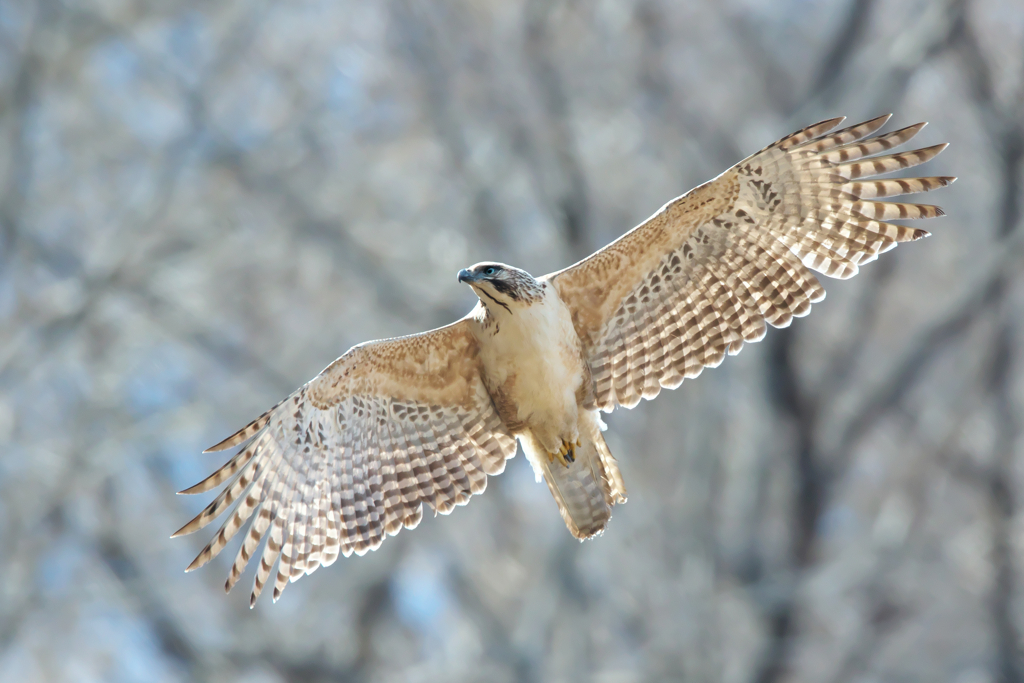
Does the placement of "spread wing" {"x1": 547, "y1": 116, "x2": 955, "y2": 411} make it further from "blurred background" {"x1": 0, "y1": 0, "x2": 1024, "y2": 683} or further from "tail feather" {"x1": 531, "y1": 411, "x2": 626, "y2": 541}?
"blurred background" {"x1": 0, "y1": 0, "x2": 1024, "y2": 683}

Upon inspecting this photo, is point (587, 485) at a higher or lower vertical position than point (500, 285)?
lower

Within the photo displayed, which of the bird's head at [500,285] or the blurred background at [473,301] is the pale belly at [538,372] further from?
the blurred background at [473,301]

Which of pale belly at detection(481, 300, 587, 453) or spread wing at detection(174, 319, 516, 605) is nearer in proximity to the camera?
pale belly at detection(481, 300, 587, 453)

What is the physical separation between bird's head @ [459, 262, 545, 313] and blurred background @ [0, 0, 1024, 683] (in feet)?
18.9

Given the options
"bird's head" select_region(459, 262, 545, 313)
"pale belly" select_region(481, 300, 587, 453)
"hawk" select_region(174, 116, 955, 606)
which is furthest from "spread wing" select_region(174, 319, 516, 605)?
"bird's head" select_region(459, 262, 545, 313)

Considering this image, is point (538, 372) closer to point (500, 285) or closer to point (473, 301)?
point (500, 285)

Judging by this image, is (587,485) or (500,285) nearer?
(500,285)

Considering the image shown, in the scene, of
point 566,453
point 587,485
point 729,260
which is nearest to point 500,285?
point 566,453

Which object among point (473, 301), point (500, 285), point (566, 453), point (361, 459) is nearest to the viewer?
point (500, 285)

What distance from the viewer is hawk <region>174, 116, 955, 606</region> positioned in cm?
514

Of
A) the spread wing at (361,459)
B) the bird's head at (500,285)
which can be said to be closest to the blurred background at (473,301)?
the spread wing at (361,459)

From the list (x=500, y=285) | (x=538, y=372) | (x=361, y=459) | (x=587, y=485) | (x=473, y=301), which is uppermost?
(x=473, y=301)

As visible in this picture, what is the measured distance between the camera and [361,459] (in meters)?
5.61

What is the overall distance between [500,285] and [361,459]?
1305 mm
